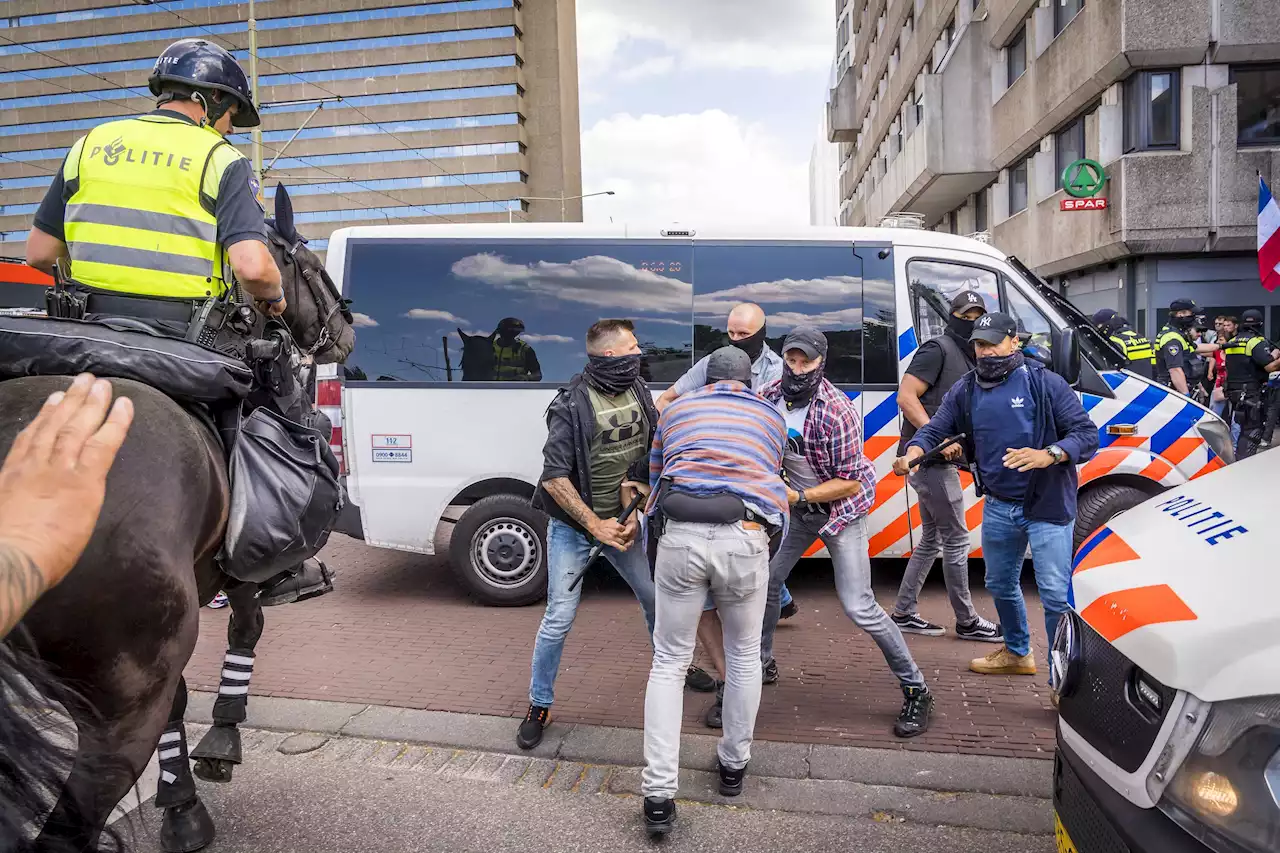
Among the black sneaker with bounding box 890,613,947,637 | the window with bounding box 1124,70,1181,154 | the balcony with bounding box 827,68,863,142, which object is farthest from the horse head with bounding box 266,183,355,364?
the balcony with bounding box 827,68,863,142

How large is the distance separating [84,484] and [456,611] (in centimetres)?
578

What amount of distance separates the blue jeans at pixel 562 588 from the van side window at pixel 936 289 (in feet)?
10.2

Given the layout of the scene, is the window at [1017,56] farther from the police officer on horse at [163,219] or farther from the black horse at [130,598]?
the black horse at [130,598]

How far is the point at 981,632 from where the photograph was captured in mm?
5652

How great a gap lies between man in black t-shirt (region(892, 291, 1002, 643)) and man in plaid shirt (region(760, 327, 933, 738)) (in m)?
1.21

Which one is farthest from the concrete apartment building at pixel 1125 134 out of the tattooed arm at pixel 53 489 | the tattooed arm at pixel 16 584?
the tattooed arm at pixel 16 584

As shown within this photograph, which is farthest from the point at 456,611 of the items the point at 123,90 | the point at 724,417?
the point at 123,90

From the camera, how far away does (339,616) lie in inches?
254

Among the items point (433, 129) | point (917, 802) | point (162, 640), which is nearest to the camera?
point (162, 640)

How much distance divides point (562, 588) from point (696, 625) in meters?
0.92

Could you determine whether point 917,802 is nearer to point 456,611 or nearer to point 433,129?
point 456,611

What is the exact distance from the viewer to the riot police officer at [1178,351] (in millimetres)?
10127

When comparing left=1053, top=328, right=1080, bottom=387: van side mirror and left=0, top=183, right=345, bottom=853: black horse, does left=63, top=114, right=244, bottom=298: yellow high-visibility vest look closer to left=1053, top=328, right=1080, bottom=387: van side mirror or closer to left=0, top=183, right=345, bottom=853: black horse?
left=0, top=183, right=345, bottom=853: black horse

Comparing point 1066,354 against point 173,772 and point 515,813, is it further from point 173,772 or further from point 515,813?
point 173,772
